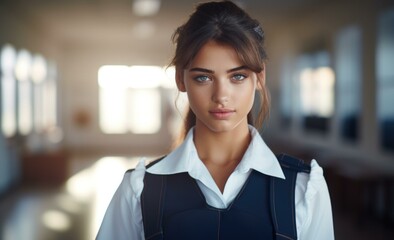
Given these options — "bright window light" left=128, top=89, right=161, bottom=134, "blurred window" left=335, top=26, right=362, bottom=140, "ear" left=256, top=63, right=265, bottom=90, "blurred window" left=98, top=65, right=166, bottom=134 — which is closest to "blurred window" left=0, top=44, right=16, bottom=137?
"blurred window" left=335, top=26, right=362, bottom=140

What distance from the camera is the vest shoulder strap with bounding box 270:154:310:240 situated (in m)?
1.23

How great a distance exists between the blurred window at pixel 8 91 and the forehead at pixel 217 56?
817cm

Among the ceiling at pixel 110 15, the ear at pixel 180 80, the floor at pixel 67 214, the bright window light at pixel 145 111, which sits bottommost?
the floor at pixel 67 214

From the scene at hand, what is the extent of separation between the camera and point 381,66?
22.7ft

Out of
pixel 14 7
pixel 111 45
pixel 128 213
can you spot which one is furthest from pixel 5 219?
pixel 111 45

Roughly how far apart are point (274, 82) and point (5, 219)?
8728 mm

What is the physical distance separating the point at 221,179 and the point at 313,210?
254 mm

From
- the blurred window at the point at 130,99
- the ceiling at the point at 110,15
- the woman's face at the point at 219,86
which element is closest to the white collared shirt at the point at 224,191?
the woman's face at the point at 219,86

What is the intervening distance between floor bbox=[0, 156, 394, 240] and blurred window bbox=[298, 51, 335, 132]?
2.90m

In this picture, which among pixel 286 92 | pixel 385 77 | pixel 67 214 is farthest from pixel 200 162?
pixel 286 92

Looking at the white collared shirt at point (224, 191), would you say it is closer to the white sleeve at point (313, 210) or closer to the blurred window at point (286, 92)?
the white sleeve at point (313, 210)

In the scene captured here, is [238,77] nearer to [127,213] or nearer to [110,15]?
[127,213]

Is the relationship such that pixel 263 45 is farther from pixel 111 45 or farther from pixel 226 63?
pixel 111 45

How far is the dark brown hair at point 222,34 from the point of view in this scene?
1244 mm
